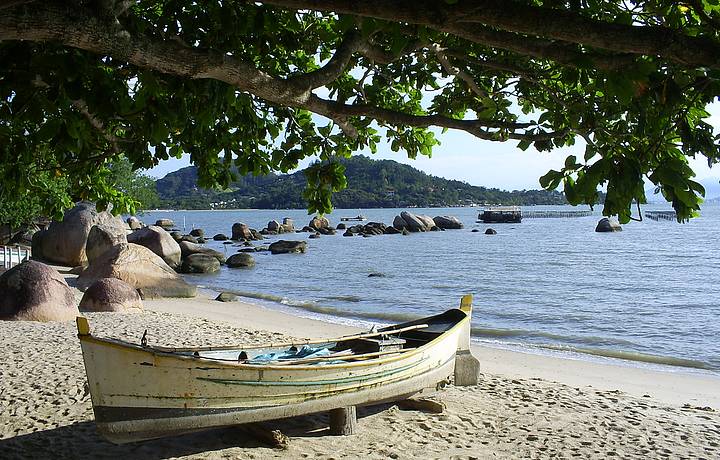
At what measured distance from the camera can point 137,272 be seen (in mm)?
19750

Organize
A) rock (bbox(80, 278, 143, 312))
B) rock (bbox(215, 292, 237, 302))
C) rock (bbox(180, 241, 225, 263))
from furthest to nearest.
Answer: rock (bbox(180, 241, 225, 263)) → rock (bbox(215, 292, 237, 302)) → rock (bbox(80, 278, 143, 312))

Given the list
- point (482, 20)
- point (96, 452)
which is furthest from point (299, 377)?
point (482, 20)

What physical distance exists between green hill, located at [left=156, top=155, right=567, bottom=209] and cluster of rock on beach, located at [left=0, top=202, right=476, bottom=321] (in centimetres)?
10355

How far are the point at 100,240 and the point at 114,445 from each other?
21.5 metres

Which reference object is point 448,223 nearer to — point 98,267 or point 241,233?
point 241,233

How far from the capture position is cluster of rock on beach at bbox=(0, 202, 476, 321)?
1349 centimetres

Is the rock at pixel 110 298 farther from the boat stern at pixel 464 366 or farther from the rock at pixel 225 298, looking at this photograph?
the boat stern at pixel 464 366

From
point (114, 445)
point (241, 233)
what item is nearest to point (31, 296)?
point (114, 445)

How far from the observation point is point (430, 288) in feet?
90.3

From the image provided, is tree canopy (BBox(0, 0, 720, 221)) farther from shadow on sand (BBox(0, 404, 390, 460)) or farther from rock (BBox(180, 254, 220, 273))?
rock (BBox(180, 254, 220, 273))

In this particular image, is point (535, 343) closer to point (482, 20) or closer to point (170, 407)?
point (170, 407)

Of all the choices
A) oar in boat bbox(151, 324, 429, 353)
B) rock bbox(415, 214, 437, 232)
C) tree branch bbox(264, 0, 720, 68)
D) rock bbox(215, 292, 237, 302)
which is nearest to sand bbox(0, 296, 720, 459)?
oar in boat bbox(151, 324, 429, 353)

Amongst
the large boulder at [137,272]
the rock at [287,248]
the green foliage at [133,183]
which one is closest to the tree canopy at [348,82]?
the large boulder at [137,272]

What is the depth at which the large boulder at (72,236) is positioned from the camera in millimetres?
28375
